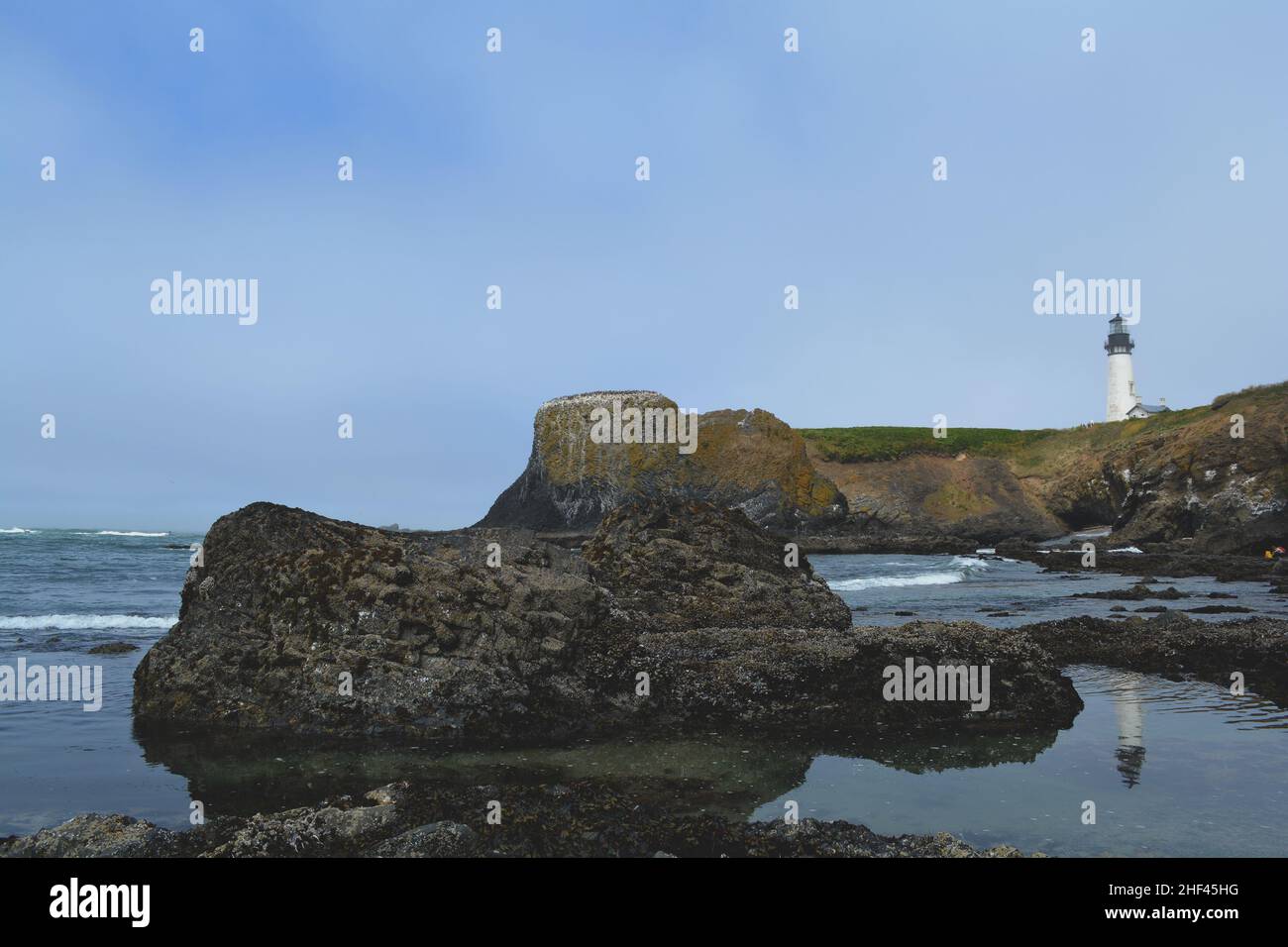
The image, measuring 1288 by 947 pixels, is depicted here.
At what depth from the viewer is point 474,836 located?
5.27 metres

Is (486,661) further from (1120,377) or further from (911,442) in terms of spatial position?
(1120,377)

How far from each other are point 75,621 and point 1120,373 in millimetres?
114073

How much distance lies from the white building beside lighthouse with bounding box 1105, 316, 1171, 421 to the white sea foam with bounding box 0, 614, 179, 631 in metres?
110

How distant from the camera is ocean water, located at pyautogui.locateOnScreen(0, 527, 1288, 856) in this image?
6.29 meters

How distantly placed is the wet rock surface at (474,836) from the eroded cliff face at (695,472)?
6255 centimetres

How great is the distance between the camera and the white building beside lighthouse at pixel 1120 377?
345ft

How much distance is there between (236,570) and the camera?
9.71 m

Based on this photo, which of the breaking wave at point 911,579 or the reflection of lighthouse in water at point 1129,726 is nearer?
the reflection of lighthouse in water at point 1129,726

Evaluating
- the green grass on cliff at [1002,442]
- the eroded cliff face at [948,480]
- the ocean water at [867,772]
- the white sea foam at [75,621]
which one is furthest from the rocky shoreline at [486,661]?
the green grass on cliff at [1002,442]

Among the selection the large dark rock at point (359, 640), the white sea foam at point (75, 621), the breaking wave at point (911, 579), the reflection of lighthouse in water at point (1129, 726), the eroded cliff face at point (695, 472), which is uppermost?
the eroded cliff face at point (695, 472)

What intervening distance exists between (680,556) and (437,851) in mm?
8214

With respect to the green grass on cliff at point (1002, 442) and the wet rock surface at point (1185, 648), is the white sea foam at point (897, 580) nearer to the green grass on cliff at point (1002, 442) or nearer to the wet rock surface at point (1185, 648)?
the wet rock surface at point (1185, 648)

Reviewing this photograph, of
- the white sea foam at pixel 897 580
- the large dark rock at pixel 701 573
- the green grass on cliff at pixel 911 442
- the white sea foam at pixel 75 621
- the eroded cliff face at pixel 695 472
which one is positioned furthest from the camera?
the green grass on cliff at pixel 911 442

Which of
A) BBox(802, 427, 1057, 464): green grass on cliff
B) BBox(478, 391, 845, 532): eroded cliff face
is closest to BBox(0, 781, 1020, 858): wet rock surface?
BBox(478, 391, 845, 532): eroded cliff face
